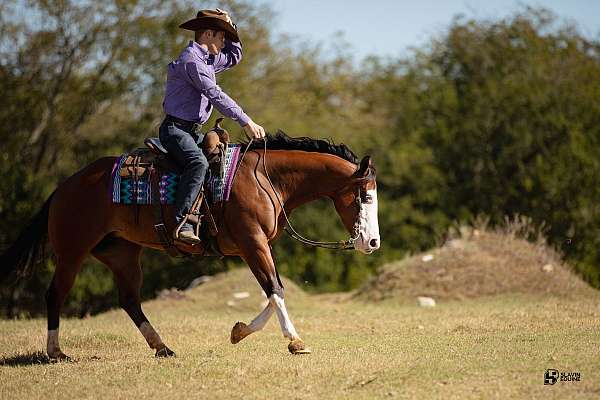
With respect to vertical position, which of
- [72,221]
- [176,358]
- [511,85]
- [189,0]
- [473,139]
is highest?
[189,0]

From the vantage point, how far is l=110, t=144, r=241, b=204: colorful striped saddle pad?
8.25 metres

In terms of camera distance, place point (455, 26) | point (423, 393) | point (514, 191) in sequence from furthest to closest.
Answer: point (455, 26)
point (514, 191)
point (423, 393)

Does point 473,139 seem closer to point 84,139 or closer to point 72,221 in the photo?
point 84,139

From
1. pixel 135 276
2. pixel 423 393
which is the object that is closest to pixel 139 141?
pixel 135 276

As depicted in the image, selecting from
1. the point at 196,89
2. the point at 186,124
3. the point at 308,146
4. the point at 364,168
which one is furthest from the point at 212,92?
the point at 364,168

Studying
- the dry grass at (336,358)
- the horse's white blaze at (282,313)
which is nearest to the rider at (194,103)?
the horse's white blaze at (282,313)

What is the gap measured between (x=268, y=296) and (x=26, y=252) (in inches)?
129

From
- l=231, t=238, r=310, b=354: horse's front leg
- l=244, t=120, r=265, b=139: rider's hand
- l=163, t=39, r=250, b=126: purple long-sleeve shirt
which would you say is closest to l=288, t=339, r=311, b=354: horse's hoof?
l=231, t=238, r=310, b=354: horse's front leg

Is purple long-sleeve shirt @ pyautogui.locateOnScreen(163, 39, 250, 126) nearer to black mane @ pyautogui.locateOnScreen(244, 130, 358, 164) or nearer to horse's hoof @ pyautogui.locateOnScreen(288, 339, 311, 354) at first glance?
black mane @ pyautogui.locateOnScreen(244, 130, 358, 164)

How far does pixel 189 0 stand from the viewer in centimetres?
2512

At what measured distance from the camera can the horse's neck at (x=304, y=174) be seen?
8367mm

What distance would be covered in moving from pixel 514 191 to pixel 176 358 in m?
16.3

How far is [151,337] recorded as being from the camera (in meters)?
8.64

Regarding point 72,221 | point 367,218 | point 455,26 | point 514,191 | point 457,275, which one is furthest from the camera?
point 455,26
